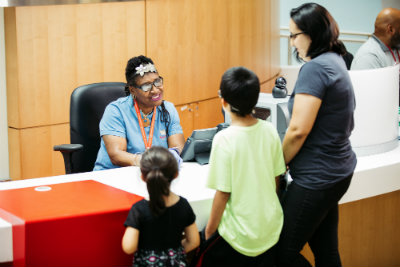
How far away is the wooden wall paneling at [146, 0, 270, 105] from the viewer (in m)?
5.22

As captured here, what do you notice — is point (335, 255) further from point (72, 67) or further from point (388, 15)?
point (72, 67)

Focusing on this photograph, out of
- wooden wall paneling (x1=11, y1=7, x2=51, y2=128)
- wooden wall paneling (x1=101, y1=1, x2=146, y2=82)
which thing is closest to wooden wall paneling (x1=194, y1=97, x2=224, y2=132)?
wooden wall paneling (x1=101, y1=1, x2=146, y2=82)

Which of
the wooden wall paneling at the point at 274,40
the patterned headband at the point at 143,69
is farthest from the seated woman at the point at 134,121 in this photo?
the wooden wall paneling at the point at 274,40

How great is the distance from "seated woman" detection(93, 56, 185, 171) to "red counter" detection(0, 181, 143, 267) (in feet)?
2.58

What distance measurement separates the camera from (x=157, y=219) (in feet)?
6.74

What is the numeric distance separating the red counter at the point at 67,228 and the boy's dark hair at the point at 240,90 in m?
0.55

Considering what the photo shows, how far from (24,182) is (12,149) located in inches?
80.0

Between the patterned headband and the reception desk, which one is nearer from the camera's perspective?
the reception desk

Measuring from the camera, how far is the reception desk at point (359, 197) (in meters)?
2.55

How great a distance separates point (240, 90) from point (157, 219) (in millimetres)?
545

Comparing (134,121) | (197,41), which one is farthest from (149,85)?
(197,41)

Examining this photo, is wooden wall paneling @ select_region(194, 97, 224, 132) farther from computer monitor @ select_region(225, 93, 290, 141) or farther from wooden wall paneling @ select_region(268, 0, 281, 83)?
computer monitor @ select_region(225, 93, 290, 141)

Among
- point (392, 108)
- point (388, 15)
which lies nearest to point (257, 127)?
point (392, 108)

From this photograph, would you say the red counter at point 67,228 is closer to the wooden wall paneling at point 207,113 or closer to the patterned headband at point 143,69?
the patterned headband at point 143,69
